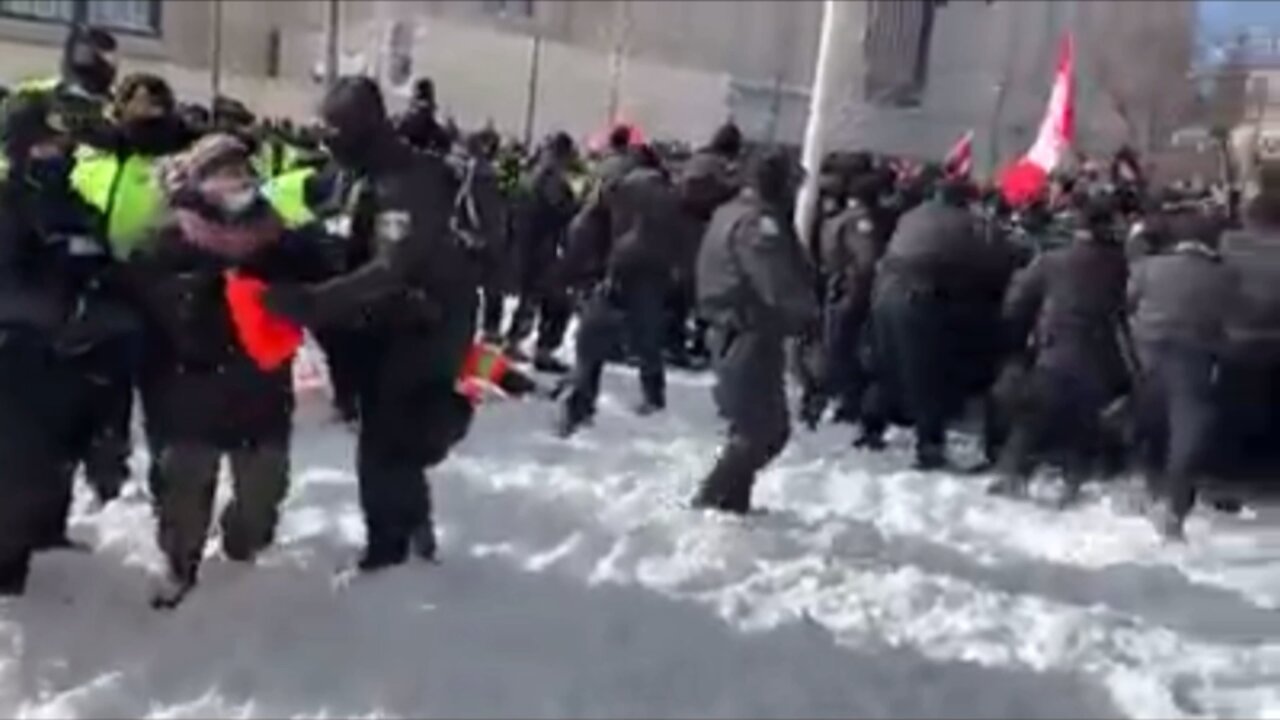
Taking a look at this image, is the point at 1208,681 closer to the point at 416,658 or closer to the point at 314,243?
the point at 416,658

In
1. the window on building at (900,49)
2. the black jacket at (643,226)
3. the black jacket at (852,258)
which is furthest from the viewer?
the window on building at (900,49)

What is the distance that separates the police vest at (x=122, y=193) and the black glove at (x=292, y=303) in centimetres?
51

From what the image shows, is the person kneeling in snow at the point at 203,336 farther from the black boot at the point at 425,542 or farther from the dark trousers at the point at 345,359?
the black boot at the point at 425,542

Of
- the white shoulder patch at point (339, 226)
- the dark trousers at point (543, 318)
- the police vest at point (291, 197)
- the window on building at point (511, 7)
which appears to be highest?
the white shoulder patch at point (339, 226)

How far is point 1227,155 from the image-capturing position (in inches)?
286

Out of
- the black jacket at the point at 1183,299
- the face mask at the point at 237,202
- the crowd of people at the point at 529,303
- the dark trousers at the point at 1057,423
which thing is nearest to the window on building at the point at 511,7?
the crowd of people at the point at 529,303

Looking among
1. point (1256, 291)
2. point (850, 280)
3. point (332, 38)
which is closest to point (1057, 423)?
point (850, 280)

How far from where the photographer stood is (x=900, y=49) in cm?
6031

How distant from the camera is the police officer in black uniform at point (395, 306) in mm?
7797

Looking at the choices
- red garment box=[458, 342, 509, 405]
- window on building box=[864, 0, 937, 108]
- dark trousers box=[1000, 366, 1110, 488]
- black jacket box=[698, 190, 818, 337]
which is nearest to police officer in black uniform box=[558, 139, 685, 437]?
red garment box=[458, 342, 509, 405]

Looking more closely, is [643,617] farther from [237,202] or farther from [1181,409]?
[1181,409]

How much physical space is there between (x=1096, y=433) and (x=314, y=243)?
580cm

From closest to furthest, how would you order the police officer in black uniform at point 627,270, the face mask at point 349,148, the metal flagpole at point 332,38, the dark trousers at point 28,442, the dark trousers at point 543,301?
the dark trousers at point 28,442 → the face mask at point 349,148 → the police officer in black uniform at point 627,270 → the dark trousers at point 543,301 → the metal flagpole at point 332,38

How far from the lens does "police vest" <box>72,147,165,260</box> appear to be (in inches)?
315
